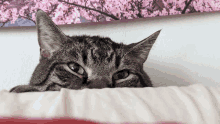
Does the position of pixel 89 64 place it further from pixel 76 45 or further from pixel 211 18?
pixel 211 18

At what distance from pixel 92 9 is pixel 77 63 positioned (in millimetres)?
428

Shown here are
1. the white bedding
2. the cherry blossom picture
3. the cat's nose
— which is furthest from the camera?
the cherry blossom picture

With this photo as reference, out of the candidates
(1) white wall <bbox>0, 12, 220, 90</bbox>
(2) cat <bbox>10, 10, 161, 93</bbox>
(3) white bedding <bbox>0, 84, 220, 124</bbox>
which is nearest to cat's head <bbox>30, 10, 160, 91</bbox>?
(2) cat <bbox>10, 10, 161, 93</bbox>

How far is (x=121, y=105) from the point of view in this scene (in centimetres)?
38

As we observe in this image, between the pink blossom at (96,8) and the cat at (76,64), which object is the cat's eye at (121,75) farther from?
the pink blossom at (96,8)

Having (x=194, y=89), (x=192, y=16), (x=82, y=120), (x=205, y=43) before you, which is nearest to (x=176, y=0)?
(x=192, y=16)

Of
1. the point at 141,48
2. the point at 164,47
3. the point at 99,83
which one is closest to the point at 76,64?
the point at 99,83

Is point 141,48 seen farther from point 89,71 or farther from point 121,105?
point 121,105

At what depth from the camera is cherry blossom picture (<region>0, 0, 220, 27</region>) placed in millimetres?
919

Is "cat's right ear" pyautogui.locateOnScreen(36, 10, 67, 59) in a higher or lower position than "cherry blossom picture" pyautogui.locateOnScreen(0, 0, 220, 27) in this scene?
lower

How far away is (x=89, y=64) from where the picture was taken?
67 cm

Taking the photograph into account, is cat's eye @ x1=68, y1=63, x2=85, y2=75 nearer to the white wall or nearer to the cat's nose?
the cat's nose

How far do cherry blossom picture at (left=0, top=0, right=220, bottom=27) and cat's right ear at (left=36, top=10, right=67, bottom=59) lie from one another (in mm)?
290

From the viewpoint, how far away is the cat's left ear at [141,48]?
2.56 ft
